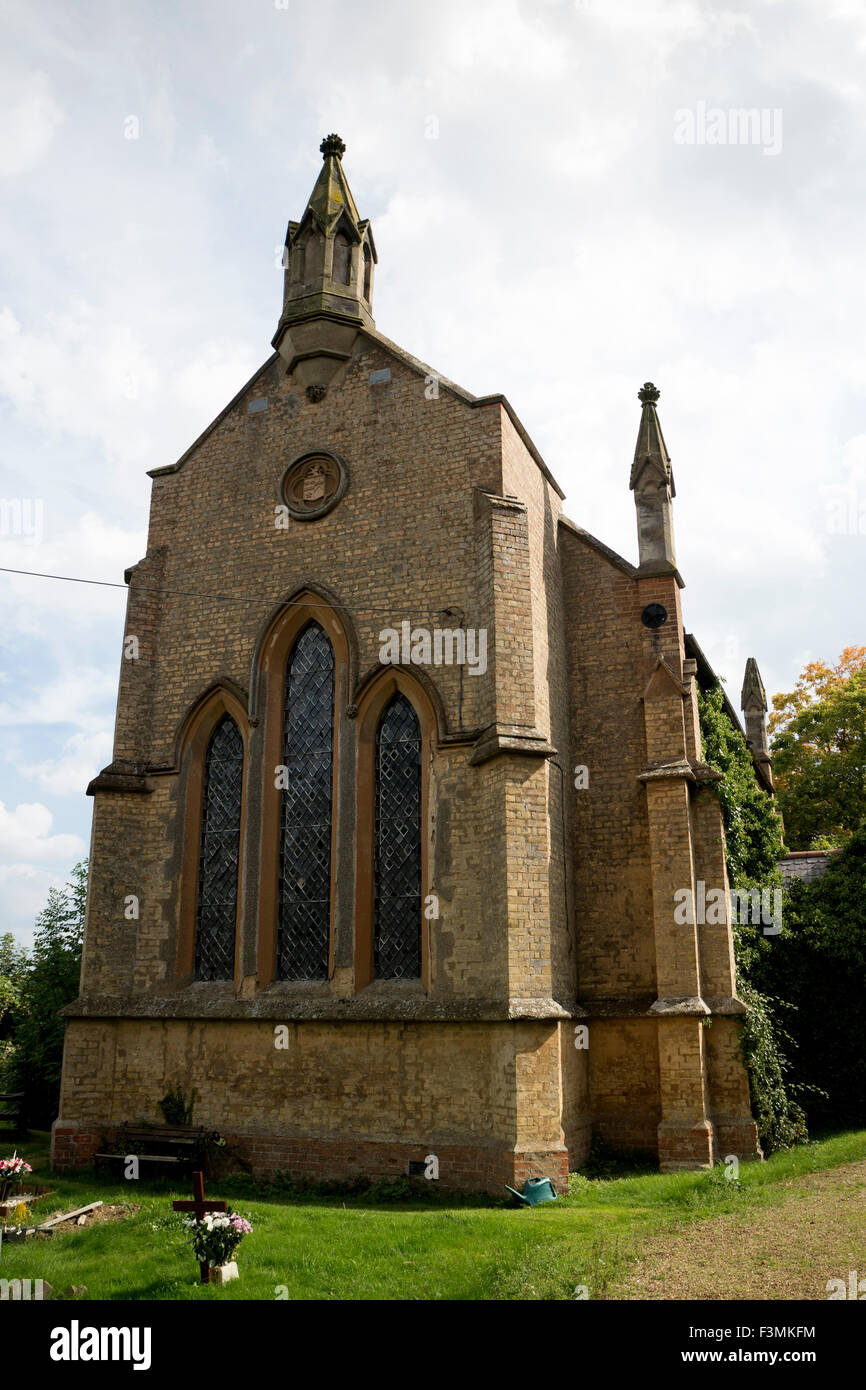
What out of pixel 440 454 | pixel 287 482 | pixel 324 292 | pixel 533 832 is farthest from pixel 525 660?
pixel 324 292

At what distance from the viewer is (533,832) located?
38.7ft

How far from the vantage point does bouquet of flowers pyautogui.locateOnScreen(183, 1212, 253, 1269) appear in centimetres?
795

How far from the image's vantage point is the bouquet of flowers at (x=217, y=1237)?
313 inches

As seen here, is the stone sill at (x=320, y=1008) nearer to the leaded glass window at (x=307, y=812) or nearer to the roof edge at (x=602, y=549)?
the leaded glass window at (x=307, y=812)

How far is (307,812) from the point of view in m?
13.7

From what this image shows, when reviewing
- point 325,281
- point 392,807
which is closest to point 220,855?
point 392,807

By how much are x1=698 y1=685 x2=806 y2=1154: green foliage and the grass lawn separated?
1175 mm

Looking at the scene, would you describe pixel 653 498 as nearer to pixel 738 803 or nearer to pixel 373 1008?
pixel 738 803

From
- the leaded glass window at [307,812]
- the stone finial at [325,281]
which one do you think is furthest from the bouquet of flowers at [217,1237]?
the stone finial at [325,281]

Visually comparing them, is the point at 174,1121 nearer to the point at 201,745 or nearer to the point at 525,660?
the point at 201,745

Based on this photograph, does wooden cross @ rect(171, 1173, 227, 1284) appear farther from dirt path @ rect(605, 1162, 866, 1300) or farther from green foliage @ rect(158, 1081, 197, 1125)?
green foliage @ rect(158, 1081, 197, 1125)

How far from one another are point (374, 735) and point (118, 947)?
4.72 m

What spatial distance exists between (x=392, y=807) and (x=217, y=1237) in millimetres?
6083

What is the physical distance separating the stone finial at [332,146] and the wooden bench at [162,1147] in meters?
14.8
